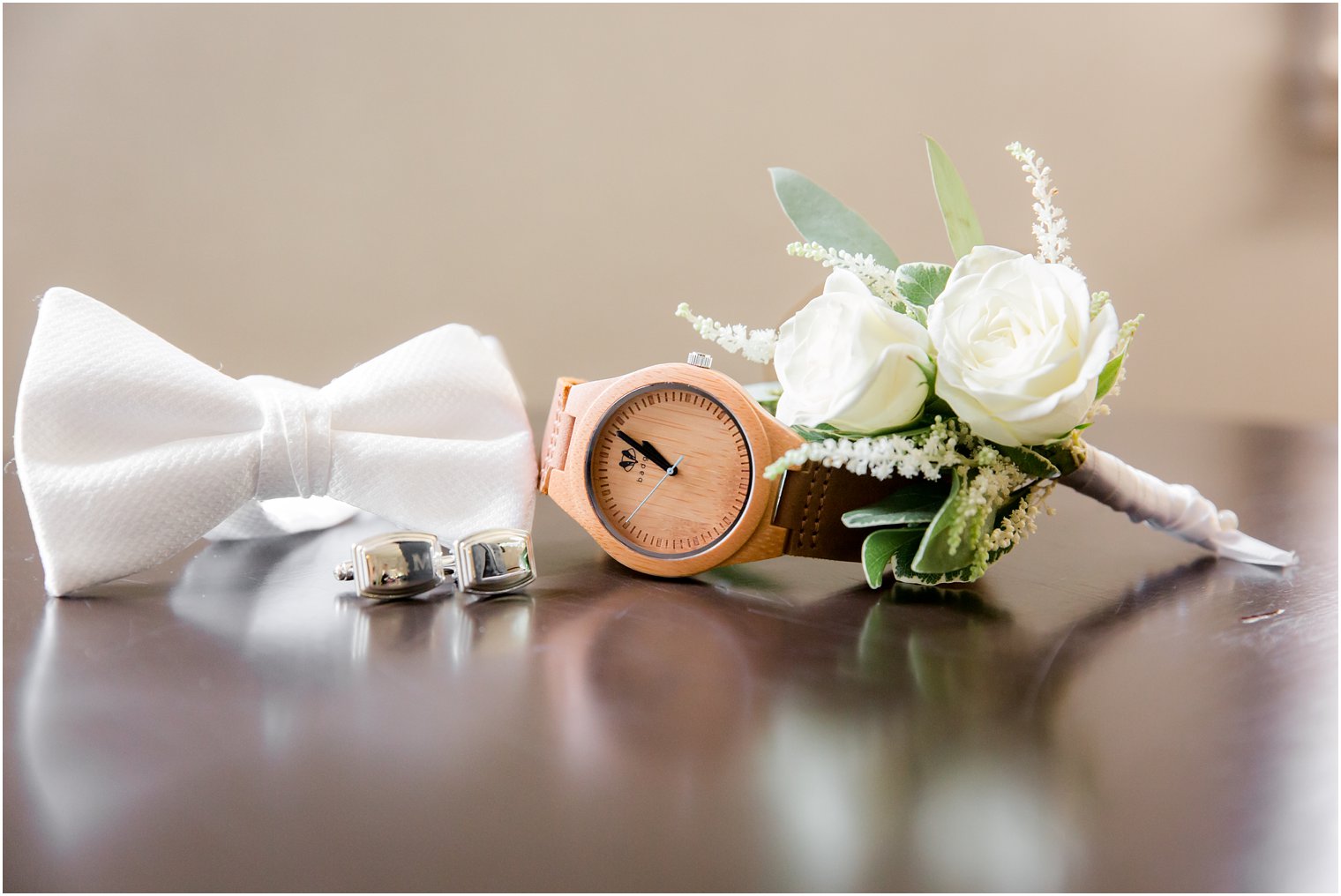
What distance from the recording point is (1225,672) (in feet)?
2.30

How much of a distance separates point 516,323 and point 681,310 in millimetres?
2219

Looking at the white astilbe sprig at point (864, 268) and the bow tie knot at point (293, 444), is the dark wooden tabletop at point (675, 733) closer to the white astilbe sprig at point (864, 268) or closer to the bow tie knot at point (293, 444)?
the bow tie knot at point (293, 444)

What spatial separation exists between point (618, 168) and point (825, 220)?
2.21 m

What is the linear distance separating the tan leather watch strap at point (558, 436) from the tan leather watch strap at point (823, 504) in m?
0.22

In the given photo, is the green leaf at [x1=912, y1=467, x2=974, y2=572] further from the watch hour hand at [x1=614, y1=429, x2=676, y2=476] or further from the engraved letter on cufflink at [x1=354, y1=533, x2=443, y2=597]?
the engraved letter on cufflink at [x1=354, y1=533, x2=443, y2=597]

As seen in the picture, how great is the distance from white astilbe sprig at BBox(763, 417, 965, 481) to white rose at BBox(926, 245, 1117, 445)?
0.03 m

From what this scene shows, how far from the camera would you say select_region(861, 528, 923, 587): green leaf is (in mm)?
861

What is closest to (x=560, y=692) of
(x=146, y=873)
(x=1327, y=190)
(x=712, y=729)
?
(x=712, y=729)

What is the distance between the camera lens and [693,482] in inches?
38.0

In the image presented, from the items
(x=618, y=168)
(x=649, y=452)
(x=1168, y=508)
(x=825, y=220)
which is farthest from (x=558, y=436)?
(x=618, y=168)

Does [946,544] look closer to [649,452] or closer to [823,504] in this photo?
[823,504]

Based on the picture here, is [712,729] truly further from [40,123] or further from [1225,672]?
[40,123]

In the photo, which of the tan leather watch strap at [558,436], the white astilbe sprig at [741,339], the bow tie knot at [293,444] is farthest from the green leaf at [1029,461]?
the bow tie knot at [293,444]

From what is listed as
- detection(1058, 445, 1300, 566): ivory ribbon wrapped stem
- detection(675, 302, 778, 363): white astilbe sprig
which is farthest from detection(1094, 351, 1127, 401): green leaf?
detection(675, 302, 778, 363): white astilbe sprig
